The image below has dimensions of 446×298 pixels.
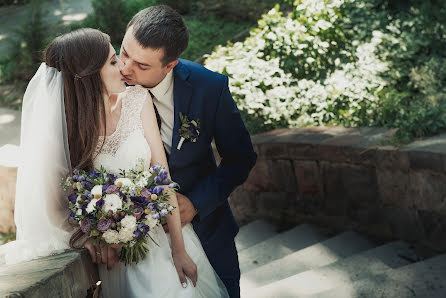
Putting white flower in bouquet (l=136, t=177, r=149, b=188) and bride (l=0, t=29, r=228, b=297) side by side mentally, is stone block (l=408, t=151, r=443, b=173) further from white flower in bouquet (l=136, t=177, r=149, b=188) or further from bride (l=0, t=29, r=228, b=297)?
white flower in bouquet (l=136, t=177, r=149, b=188)

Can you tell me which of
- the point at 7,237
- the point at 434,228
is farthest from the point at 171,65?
the point at 7,237

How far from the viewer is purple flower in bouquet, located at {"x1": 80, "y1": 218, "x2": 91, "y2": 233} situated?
2342mm

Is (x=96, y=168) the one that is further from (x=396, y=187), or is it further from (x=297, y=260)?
(x=396, y=187)

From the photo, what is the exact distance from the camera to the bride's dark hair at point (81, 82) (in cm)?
250

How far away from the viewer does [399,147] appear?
14.2ft

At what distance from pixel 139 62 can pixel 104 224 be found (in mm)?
792

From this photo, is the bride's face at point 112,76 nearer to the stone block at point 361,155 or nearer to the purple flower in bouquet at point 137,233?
the purple flower in bouquet at point 137,233

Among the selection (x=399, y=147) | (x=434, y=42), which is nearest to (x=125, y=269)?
(x=399, y=147)

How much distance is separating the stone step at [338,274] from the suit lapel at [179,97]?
143 centimetres

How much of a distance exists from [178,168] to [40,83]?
0.75 metres

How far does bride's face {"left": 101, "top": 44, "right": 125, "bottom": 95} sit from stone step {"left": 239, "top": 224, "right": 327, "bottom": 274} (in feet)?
7.91

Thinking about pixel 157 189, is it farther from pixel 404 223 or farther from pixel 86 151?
pixel 404 223

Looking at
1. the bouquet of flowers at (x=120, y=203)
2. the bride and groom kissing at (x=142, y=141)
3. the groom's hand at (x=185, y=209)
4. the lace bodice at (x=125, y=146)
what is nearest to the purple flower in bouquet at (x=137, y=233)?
the bouquet of flowers at (x=120, y=203)

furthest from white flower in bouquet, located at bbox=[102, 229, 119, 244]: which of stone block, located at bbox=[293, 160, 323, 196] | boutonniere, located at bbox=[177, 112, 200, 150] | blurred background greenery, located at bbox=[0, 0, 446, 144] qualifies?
blurred background greenery, located at bbox=[0, 0, 446, 144]
